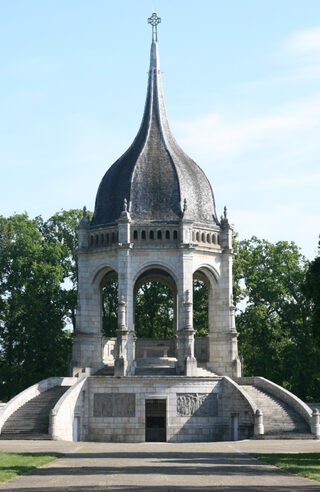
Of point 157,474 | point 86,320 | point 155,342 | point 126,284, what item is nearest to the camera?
point 157,474

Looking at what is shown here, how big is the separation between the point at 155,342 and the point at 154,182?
11.1 m

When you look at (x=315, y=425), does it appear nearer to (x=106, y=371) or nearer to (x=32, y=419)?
(x=106, y=371)

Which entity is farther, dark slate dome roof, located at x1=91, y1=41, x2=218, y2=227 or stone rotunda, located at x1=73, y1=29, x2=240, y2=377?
dark slate dome roof, located at x1=91, y1=41, x2=218, y2=227

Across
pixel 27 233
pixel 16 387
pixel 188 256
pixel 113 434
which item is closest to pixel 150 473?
pixel 113 434

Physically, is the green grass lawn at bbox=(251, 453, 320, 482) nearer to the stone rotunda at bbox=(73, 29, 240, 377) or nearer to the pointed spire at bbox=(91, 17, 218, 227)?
the stone rotunda at bbox=(73, 29, 240, 377)

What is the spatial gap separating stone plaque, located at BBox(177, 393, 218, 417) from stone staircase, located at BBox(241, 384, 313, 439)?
2253 mm

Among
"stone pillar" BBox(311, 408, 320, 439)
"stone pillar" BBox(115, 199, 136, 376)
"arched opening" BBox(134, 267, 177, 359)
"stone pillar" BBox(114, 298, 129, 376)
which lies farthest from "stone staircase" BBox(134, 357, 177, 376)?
"arched opening" BBox(134, 267, 177, 359)

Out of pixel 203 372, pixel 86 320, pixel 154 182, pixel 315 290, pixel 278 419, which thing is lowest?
pixel 278 419

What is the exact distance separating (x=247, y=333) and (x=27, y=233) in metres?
19.5

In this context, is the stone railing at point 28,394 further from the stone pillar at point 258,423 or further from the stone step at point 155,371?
the stone pillar at point 258,423

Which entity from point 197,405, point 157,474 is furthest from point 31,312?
point 157,474

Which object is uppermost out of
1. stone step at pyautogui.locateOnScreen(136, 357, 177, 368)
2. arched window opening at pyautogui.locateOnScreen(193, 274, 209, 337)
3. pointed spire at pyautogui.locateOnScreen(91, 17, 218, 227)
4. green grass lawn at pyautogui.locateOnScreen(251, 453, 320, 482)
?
pointed spire at pyautogui.locateOnScreen(91, 17, 218, 227)

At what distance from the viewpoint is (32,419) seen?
44.0m

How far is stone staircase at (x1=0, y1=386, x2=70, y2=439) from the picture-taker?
42375mm
